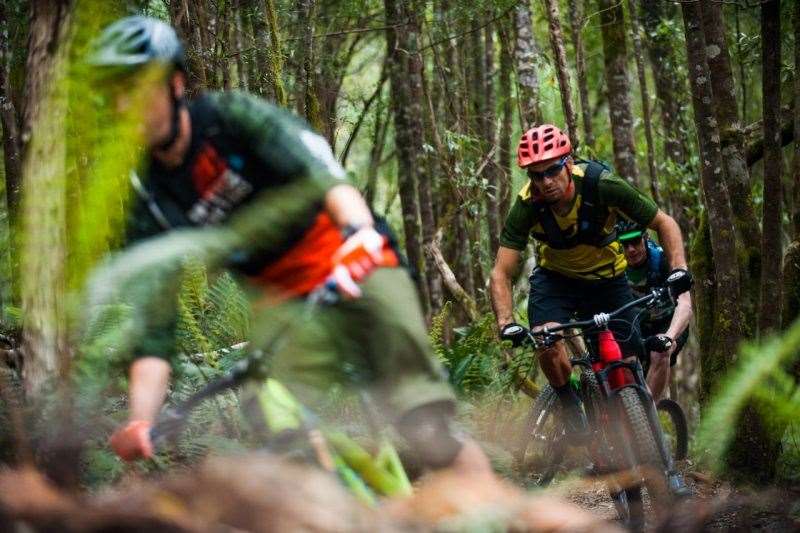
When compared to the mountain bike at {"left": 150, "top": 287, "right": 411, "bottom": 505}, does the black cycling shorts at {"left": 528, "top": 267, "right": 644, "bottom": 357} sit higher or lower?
lower

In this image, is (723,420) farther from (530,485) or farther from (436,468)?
(530,485)

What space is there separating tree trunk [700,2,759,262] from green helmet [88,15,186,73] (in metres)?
5.39

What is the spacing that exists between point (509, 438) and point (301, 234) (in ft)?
14.7

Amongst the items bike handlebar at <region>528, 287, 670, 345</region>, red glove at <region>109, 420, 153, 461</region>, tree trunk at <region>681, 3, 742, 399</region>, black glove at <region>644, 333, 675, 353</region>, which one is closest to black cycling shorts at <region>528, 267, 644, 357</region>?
black glove at <region>644, 333, 675, 353</region>

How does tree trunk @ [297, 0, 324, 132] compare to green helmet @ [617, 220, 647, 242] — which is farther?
tree trunk @ [297, 0, 324, 132]

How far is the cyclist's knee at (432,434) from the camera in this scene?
109 inches

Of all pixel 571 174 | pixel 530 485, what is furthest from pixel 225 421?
pixel 571 174

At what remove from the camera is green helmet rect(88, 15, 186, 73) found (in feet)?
8.87

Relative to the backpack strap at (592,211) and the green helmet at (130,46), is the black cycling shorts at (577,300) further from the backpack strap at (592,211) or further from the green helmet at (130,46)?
the green helmet at (130,46)

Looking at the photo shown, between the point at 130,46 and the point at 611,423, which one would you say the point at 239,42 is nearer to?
the point at 611,423

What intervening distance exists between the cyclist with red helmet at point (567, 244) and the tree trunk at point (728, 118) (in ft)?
4.24

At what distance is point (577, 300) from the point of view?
23.0 ft

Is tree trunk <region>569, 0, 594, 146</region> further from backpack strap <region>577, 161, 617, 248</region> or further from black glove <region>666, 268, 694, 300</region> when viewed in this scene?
black glove <region>666, 268, 694, 300</region>

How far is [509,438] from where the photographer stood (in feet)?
23.8
